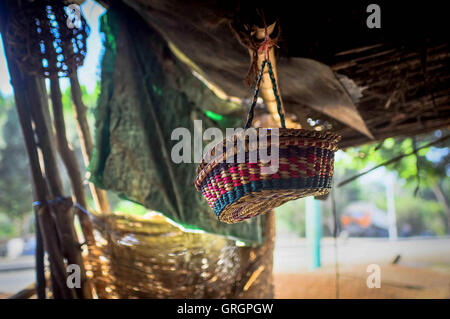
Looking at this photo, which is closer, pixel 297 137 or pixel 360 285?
pixel 297 137

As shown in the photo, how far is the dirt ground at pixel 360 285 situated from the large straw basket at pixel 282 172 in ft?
15.5

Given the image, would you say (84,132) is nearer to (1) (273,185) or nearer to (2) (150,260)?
(2) (150,260)

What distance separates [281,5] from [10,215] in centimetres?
2111

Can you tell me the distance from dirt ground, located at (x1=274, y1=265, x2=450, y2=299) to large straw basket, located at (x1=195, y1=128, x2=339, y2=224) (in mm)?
4736

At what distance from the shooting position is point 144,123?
119 inches

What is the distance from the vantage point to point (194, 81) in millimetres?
3236

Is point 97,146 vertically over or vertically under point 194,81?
under

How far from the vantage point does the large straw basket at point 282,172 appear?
1221mm

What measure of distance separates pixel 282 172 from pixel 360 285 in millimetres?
5368

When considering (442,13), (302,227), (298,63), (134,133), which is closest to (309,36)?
(298,63)

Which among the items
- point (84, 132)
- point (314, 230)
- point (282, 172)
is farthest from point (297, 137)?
point (314, 230)

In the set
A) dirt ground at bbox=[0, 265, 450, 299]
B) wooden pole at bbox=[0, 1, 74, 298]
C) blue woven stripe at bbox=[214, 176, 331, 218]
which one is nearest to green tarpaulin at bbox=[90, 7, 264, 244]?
wooden pole at bbox=[0, 1, 74, 298]

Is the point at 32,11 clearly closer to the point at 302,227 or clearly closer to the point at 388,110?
the point at 388,110
